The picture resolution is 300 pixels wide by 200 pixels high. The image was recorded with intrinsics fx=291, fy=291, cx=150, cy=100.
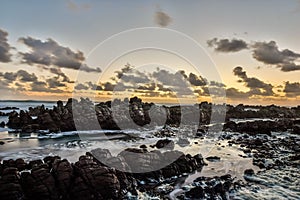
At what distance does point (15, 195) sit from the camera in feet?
46.6

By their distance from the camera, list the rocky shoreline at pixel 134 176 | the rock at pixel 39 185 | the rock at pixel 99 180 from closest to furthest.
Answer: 1. the rock at pixel 39 185
2. the rocky shoreline at pixel 134 176
3. the rock at pixel 99 180

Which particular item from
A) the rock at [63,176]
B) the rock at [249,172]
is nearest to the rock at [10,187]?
the rock at [63,176]

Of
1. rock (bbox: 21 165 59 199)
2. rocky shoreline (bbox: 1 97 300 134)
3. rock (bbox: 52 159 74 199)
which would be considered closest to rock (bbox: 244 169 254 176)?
rock (bbox: 52 159 74 199)

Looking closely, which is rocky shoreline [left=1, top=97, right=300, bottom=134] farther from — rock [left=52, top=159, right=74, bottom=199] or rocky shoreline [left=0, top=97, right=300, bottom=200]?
rock [left=52, top=159, right=74, bottom=199]

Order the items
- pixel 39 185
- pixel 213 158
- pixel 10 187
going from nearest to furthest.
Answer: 1. pixel 10 187
2. pixel 39 185
3. pixel 213 158

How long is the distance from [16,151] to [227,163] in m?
19.4

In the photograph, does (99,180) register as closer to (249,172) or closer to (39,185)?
(39,185)

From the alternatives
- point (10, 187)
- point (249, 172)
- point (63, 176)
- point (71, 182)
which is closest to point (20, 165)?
point (10, 187)

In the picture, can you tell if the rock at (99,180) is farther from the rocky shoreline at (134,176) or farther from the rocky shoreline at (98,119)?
the rocky shoreline at (98,119)

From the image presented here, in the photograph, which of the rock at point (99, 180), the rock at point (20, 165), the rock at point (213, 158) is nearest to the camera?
the rock at point (99, 180)

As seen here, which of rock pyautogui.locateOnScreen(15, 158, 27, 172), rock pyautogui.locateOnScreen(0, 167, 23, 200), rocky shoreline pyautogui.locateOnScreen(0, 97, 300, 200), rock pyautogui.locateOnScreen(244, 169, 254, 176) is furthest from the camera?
rock pyautogui.locateOnScreen(244, 169, 254, 176)

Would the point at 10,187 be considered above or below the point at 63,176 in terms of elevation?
below

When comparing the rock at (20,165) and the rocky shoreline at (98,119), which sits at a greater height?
the rocky shoreline at (98,119)

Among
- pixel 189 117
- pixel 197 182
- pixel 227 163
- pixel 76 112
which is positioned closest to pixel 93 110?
pixel 76 112
